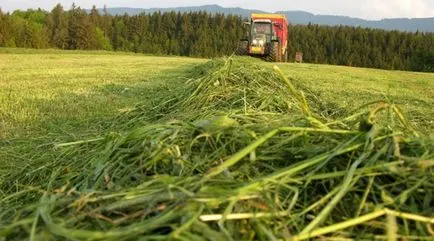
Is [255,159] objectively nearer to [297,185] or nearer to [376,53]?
[297,185]

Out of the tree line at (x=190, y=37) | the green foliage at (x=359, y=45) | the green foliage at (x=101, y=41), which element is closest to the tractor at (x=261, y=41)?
the tree line at (x=190, y=37)

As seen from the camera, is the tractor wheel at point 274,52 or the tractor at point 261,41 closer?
the tractor wheel at point 274,52

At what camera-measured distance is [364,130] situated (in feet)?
6.32

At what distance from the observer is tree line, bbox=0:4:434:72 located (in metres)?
47.9

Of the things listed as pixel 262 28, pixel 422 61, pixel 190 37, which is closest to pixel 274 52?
pixel 262 28

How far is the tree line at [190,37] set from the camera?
47.9 meters

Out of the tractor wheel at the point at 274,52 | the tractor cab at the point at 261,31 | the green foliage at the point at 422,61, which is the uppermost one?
the tractor cab at the point at 261,31

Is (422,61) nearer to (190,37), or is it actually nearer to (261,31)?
(190,37)

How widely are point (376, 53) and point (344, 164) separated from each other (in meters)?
53.2

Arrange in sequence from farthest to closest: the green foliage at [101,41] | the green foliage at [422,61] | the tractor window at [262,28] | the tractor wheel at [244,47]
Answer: the green foliage at [101,41] → the green foliage at [422,61] → the tractor window at [262,28] → the tractor wheel at [244,47]

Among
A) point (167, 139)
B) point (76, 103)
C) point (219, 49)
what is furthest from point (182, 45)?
point (167, 139)

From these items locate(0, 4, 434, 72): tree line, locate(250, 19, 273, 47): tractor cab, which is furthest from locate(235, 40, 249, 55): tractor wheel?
locate(0, 4, 434, 72): tree line

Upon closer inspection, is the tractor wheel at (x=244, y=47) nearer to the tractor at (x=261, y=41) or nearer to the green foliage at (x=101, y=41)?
the tractor at (x=261, y=41)

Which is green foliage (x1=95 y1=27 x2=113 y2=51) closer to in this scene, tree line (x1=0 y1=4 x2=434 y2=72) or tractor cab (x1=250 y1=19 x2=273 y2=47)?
tree line (x1=0 y1=4 x2=434 y2=72)
